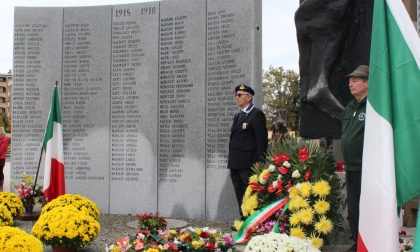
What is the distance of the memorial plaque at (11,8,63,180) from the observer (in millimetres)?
8406

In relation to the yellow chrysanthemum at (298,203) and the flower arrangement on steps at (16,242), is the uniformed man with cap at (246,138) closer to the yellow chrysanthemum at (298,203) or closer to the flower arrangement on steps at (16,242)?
the yellow chrysanthemum at (298,203)

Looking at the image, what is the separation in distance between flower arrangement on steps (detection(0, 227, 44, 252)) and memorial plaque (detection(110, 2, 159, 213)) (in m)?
3.73

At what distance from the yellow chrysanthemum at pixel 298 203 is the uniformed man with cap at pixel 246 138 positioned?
1.62 metres

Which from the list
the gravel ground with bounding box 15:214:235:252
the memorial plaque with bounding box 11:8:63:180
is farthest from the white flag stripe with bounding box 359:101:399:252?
the memorial plaque with bounding box 11:8:63:180

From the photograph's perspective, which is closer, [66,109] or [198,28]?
[198,28]

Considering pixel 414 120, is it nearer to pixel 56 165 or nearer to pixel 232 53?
pixel 232 53

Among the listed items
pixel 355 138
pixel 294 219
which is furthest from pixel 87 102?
pixel 355 138

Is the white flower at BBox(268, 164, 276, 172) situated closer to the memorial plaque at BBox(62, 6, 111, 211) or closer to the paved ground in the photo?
the paved ground

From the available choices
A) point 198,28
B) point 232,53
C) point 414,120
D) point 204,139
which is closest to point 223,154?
point 204,139

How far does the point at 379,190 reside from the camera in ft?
7.75

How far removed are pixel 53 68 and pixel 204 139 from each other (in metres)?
3.19

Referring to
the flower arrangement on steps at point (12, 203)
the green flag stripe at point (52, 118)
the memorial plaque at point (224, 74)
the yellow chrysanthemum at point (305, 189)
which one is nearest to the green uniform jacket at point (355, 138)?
the yellow chrysanthemum at point (305, 189)

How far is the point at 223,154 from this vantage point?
23.2 feet

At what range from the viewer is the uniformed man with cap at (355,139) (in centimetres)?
382
